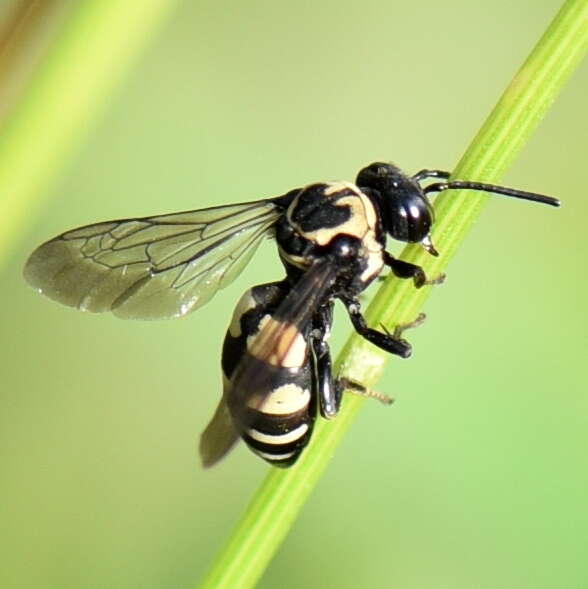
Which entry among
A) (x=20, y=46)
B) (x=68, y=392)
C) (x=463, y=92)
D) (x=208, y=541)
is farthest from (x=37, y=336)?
(x=463, y=92)

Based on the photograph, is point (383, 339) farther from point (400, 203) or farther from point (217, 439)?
point (217, 439)

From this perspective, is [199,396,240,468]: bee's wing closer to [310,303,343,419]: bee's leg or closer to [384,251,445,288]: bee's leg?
[310,303,343,419]: bee's leg

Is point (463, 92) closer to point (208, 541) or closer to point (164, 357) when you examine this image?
point (164, 357)

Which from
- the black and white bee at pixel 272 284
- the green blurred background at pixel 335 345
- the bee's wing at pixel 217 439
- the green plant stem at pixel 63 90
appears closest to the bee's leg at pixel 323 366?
the black and white bee at pixel 272 284

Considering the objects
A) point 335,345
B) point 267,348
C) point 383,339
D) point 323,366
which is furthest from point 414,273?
point 335,345

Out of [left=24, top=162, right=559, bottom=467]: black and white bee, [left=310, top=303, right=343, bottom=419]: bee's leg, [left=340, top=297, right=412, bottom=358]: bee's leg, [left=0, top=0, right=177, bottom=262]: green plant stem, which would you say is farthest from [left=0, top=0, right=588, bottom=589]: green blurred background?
[left=0, top=0, right=177, bottom=262]: green plant stem
